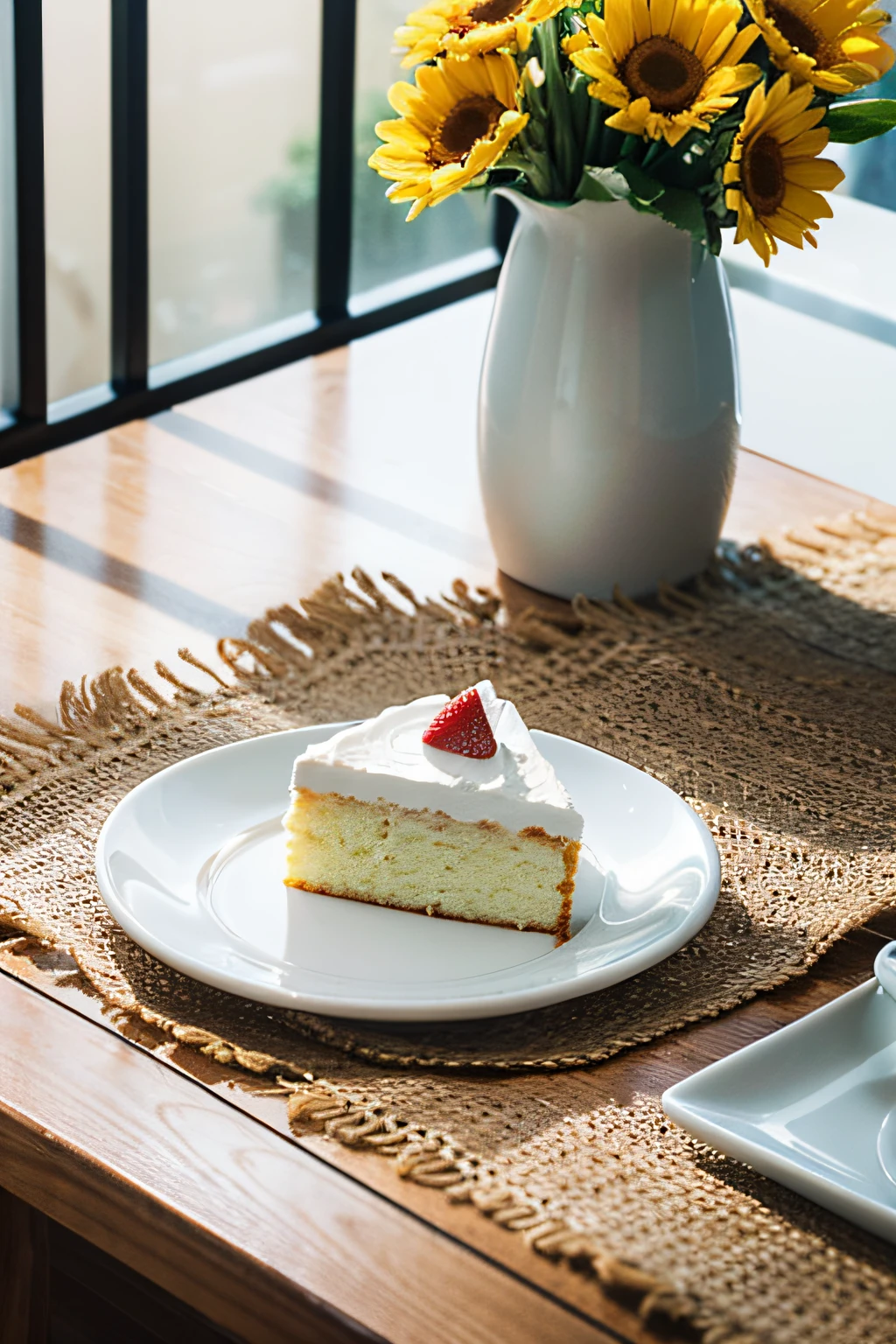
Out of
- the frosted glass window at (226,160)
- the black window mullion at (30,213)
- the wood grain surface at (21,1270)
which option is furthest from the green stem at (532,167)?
the frosted glass window at (226,160)

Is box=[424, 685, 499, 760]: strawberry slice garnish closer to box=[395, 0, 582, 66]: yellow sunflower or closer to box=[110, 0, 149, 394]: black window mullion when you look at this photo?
box=[395, 0, 582, 66]: yellow sunflower

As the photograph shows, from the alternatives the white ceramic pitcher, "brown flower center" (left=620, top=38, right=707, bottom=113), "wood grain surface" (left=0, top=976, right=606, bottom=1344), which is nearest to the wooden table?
"wood grain surface" (left=0, top=976, right=606, bottom=1344)

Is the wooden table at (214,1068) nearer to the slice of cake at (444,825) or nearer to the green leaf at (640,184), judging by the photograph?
the slice of cake at (444,825)

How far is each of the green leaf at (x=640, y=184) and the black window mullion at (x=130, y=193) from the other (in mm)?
658

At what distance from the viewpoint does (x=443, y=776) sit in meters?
0.75

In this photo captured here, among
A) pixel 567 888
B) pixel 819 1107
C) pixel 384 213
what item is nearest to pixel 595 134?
pixel 567 888

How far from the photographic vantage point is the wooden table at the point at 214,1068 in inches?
22.7

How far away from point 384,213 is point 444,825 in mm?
1464

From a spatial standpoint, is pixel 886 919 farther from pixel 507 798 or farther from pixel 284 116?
pixel 284 116

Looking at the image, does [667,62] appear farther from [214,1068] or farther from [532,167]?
[214,1068]

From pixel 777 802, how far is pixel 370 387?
76 centimetres

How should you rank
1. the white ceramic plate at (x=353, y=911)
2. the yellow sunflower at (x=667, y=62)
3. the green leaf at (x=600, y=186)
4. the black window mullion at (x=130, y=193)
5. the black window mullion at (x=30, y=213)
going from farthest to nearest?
the black window mullion at (x=130, y=193)
the black window mullion at (x=30, y=213)
the green leaf at (x=600, y=186)
the yellow sunflower at (x=667, y=62)
the white ceramic plate at (x=353, y=911)

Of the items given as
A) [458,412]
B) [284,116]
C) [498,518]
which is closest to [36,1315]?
[498,518]

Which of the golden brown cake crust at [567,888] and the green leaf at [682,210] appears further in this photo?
the green leaf at [682,210]
